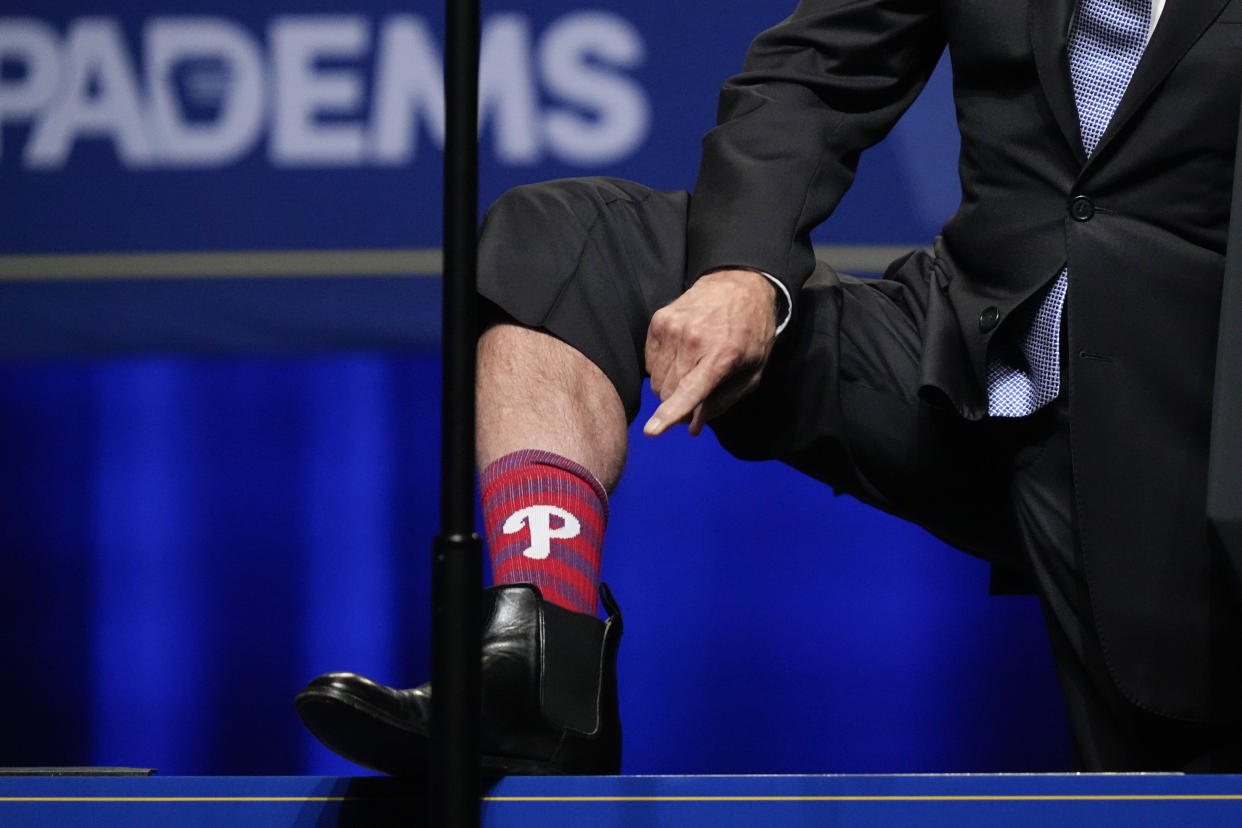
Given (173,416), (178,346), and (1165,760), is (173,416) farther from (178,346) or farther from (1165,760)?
(1165,760)

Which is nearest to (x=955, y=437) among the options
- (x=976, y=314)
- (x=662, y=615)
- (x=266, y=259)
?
(x=976, y=314)

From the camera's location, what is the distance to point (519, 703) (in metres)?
0.69

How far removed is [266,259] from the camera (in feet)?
5.64

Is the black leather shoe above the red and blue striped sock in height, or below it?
below

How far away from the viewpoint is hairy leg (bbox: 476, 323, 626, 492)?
82 centimetres

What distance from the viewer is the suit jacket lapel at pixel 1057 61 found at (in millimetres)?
914

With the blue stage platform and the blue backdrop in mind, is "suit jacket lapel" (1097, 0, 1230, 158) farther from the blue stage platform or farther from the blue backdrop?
the blue backdrop

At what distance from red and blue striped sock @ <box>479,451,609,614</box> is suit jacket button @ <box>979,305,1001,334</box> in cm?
30

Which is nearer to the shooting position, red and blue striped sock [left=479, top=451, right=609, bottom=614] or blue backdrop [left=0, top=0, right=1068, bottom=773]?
red and blue striped sock [left=479, top=451, right=609, bottom=614]

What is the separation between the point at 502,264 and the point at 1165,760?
53 centimetres

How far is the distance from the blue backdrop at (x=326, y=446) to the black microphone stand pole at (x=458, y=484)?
3.61ft

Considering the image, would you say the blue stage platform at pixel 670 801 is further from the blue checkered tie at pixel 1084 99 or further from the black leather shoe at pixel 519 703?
the blue checkered tie at pixel 1084 99

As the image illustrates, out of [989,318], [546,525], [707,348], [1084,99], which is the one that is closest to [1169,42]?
[1084,99]

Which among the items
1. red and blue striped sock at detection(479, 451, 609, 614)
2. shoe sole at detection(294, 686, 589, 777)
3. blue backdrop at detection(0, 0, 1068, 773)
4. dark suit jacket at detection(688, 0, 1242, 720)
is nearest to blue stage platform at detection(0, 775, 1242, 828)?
shoe sole at detection(294, 686, 589, 777)
